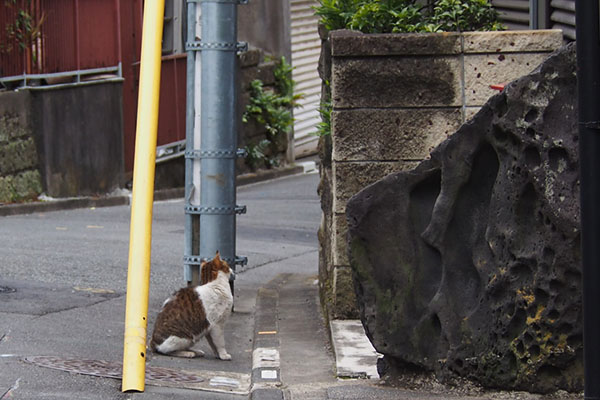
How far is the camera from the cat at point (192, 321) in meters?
7.06

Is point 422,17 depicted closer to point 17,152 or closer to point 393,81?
point 393,81

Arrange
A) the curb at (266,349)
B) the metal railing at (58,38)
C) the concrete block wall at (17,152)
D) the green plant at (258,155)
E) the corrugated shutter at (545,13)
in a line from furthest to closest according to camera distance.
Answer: the green plant at (258,155) → the metal railing at (58,38) → the concrete block wall at (17,152) → the corrugated shutter at (545,13) → the curb at (266,349)

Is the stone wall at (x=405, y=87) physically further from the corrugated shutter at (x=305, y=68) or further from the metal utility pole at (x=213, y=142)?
the corrugated shutter at (x=305, y=68)

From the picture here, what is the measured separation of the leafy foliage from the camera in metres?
7.74

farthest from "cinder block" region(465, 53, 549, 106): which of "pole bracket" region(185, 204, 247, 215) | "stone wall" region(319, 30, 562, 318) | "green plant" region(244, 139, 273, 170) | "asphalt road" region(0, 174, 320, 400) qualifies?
"green plant" region(244, 139, 273, 170)

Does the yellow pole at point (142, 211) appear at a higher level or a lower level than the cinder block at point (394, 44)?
lower

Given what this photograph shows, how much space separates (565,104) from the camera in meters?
5.07

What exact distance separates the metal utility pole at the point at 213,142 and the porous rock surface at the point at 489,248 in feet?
8.70

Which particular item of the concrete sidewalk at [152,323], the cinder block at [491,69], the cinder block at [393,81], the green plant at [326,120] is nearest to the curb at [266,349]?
Answer: the concrete sidewalk at [152,323]

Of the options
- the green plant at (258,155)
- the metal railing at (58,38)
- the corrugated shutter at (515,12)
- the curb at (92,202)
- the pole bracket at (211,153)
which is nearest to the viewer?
the pole bracket at (211,153)

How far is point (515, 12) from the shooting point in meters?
10.1

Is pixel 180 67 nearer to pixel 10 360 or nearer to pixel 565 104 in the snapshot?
pixel 10 360

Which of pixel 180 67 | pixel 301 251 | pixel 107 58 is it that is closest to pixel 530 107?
pixel 301 251

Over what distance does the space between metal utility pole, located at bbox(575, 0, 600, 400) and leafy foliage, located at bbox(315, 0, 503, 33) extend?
449 cm
